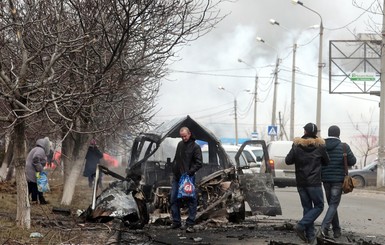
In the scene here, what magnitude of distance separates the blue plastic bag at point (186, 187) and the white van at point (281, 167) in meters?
13.0

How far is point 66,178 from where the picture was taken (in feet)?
44.2

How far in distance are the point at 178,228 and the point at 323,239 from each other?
276cm

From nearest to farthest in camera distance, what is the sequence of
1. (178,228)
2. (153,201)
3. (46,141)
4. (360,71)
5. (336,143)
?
(336,143)
(178,228)
(153,201)
(46,141)
(360,71)

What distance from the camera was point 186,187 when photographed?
32.4ft

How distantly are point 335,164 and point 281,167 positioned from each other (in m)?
14.6

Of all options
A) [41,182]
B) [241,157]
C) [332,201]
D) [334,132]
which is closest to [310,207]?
[332,201]

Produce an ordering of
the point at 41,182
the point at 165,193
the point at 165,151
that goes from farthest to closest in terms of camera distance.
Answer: the point at 41,182 → the point at 165,151 → the point at 165,193

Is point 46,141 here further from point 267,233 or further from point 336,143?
point 336,143

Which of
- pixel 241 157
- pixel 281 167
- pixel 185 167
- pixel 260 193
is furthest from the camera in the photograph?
pixel 281 167

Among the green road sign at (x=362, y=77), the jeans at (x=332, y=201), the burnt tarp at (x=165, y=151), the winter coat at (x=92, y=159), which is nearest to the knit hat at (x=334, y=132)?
the jeans at (x=332, y=201)

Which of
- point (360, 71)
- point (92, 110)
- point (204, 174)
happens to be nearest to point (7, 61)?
point (92, 110)

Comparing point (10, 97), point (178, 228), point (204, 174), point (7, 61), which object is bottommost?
point (178, 228)

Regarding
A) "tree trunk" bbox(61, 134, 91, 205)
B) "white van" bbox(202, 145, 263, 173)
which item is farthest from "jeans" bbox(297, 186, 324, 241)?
"tree trunk" bbox(61, 134, 91, 205)

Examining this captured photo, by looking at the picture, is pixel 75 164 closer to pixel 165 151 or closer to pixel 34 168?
pixel 34 168
